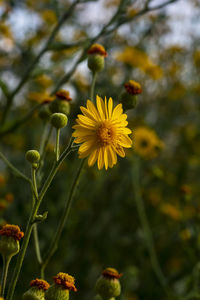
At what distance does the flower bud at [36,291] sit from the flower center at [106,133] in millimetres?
328

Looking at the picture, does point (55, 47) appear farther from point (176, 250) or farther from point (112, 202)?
point (176, 250)

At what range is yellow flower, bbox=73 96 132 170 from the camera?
→ 79 cm

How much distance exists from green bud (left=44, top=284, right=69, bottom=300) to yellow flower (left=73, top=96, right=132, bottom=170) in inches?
10.1

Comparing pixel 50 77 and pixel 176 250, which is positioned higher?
pixel 50 77

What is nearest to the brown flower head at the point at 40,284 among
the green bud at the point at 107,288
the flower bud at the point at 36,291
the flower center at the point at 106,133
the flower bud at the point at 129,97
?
the flower bud at the point at 36,291

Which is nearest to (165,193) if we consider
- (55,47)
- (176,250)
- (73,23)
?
Result: (176,250)

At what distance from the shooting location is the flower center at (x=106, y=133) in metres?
0.82

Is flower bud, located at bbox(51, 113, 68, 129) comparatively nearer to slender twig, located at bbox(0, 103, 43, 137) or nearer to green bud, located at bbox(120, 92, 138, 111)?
green bud, located at bbox(120, 92, 138, 111)

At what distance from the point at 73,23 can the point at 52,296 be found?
8.71 feet

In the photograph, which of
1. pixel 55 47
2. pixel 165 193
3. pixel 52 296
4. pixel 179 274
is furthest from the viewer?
pixel 165 193

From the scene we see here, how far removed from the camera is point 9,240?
0.70m

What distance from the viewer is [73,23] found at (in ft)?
9.76

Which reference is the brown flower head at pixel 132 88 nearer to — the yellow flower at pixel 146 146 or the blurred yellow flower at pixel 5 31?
the yellow flower at pixel 146 146

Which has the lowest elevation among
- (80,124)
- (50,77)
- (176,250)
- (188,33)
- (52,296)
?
(52,296)
